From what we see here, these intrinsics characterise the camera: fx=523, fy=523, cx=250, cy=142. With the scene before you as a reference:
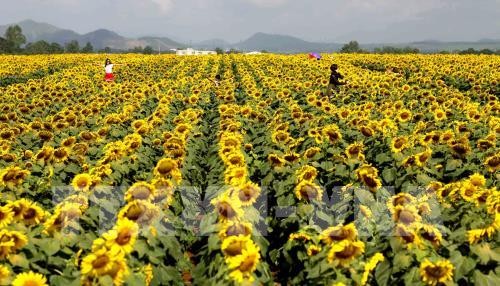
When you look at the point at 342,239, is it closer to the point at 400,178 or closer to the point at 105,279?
the point at 105,279

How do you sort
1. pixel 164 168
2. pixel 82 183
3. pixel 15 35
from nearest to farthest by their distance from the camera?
1. pixel 82 183
2. pixel 164 168
3. pixel 15 35

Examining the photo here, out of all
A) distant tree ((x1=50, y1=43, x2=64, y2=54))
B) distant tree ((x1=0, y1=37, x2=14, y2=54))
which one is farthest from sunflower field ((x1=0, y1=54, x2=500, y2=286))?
distant tree ((x1=50, y1=43, x2=64, y2=54))

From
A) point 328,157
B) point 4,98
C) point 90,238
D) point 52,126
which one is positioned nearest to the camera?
point 90,238

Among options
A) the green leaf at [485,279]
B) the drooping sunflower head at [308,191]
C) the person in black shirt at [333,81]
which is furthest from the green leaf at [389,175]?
the person in black shirt at [333,81]

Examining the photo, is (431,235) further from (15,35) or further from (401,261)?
(15,35)

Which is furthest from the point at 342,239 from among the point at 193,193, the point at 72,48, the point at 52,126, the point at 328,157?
the point at 72,48

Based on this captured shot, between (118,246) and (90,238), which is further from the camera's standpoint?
(90,238)

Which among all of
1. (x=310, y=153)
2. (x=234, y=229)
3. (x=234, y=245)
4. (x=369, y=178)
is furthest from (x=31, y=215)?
(x=310, y=153)

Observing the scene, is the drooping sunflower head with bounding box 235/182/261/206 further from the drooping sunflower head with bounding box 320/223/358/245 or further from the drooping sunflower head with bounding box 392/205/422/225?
the drooping sunflower head with bounding box 392/205/422/225

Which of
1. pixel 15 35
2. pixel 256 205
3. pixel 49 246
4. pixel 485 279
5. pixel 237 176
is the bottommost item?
pixel 256 205

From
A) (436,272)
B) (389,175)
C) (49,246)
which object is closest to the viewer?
(436,272)

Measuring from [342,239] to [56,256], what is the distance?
297 centimetres

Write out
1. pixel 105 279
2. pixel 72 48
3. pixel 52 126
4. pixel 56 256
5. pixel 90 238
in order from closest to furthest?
pixel 105 279 → pixel 56 256 → pixel 90 238 → pixel 52 126 → pixel 72 48

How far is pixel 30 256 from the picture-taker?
17.2ft
